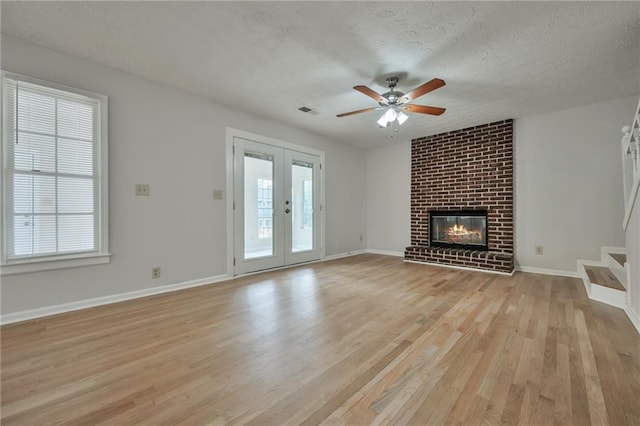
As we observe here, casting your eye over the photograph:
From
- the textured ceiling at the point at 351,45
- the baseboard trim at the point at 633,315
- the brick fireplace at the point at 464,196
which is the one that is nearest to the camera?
the textured ceiling at the point at 351,45

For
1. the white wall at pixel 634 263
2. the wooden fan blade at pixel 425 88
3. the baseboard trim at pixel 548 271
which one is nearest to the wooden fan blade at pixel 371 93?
the wooden fan blade at pixel 425 88

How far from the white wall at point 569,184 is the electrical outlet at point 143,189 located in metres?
5.44

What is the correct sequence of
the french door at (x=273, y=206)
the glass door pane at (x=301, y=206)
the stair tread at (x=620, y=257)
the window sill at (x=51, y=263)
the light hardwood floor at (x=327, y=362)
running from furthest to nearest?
1. the glass door pane at (x=301, y=206)
2. the french door at (x=273, y=206)
3. the stair tread at (x=620, y=257)
4. the window sill at (x=51, y=263)
5. the light hardwood floor at (x=327, y=362)

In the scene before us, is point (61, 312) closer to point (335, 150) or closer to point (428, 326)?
point (428, 326)

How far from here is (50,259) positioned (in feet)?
8.27

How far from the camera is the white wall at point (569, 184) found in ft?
12.2

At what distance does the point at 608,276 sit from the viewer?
319 cm

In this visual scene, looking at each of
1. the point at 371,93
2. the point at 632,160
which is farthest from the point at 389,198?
the point at 632,160

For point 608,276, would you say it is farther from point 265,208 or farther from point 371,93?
point 265,208

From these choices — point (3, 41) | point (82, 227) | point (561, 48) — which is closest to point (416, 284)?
point (561, 48)

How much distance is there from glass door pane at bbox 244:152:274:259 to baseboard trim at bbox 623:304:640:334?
4109 millimetres

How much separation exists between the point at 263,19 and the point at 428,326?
2.83 meters

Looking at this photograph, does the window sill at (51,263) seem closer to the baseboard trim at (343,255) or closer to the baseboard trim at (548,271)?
the baseboard trim at (343,255)

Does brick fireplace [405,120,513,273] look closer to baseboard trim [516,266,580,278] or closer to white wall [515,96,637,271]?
white wall [515,96,637,271]
